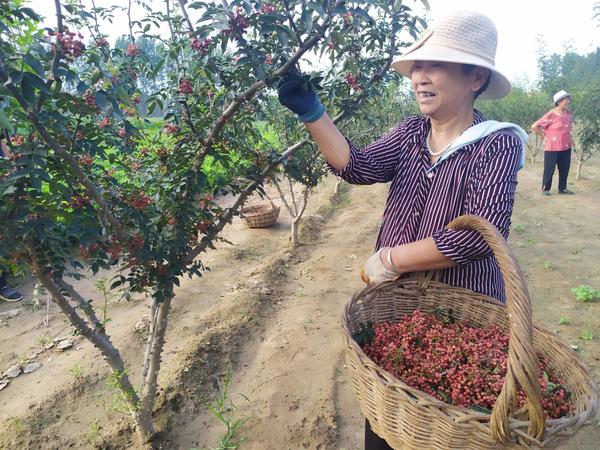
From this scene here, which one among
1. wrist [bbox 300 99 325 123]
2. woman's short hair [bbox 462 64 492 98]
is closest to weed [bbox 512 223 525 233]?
woman's short hair [bbox 462 64 492 98]

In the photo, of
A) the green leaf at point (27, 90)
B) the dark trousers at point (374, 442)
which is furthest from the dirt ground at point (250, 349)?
the green leaf at point (27, 90)

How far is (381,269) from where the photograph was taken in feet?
4.91

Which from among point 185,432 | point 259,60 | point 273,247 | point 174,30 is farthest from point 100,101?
point 273,247

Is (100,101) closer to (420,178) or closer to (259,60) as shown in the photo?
(259,60)

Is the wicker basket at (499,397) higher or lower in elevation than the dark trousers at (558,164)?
higher

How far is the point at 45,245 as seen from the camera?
1.60 metres

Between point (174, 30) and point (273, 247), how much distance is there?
411 centimetres

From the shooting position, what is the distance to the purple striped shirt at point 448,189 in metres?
1.32

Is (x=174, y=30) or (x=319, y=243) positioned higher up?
(x=174, y=30)

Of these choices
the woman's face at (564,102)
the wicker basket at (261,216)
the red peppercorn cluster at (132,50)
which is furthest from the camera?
the woman's face at (564,102)

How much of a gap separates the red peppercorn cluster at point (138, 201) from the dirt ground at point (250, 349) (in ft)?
3.14

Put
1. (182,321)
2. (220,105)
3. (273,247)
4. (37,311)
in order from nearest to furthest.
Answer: (220,105)
(182,321)
(37,311)
(273,247)

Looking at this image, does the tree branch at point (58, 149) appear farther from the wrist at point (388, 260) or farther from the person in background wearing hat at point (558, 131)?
the person in background wearing hat at point (558, 131)

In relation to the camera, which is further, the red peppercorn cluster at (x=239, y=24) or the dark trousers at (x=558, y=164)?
the dark trousers at (x=558, y=164)
